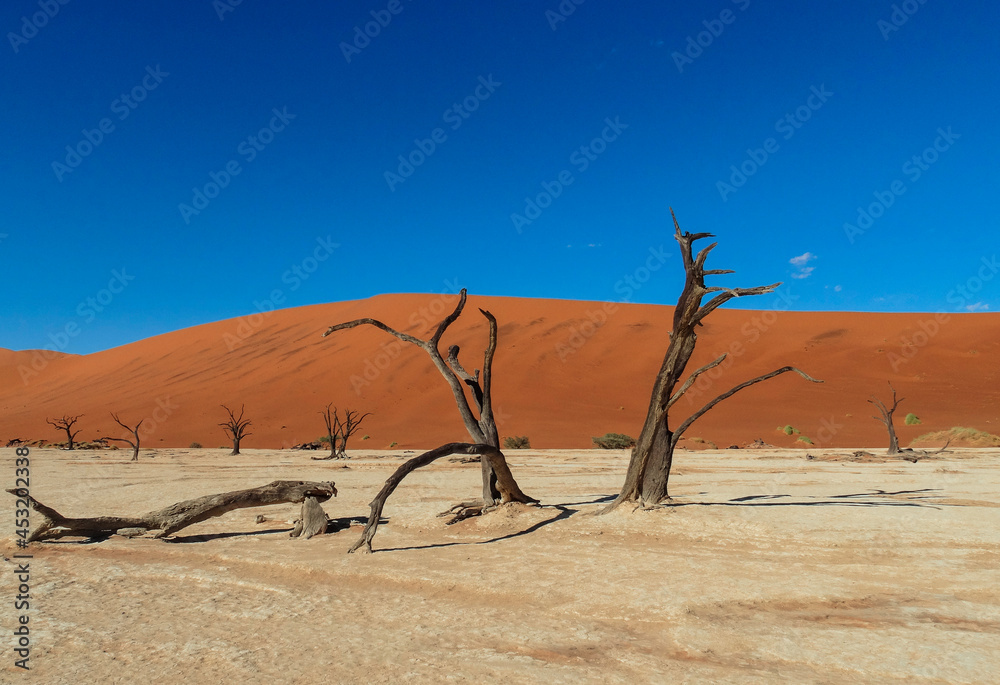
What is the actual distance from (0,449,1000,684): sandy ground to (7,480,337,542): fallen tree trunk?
0.20m

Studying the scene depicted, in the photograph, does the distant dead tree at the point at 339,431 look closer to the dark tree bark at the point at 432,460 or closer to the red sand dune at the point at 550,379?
the red sand dune at the point at 550,379

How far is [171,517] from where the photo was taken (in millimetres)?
7277

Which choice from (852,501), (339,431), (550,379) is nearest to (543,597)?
(852,501)

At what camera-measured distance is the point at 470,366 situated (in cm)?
3750

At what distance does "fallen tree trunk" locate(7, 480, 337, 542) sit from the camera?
22.7 feet

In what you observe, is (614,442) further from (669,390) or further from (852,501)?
(669,390)

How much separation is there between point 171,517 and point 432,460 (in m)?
2.99

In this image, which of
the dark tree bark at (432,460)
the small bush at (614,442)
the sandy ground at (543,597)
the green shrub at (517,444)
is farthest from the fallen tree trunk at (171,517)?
the small bush at (614,442)

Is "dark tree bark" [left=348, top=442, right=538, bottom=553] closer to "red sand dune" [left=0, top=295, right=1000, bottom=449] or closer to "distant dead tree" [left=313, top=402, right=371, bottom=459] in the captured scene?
"distant dead tree" [left=313, top=402, right=371, bottom=459]

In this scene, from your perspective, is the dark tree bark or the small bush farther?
the small bush

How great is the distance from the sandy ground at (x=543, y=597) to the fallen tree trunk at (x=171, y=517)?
0.65 feet

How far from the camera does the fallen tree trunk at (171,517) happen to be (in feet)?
22.7

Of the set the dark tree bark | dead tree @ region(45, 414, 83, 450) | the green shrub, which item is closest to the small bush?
the green shrub

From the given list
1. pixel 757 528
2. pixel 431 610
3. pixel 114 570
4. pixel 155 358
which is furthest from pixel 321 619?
pixel 155 358
